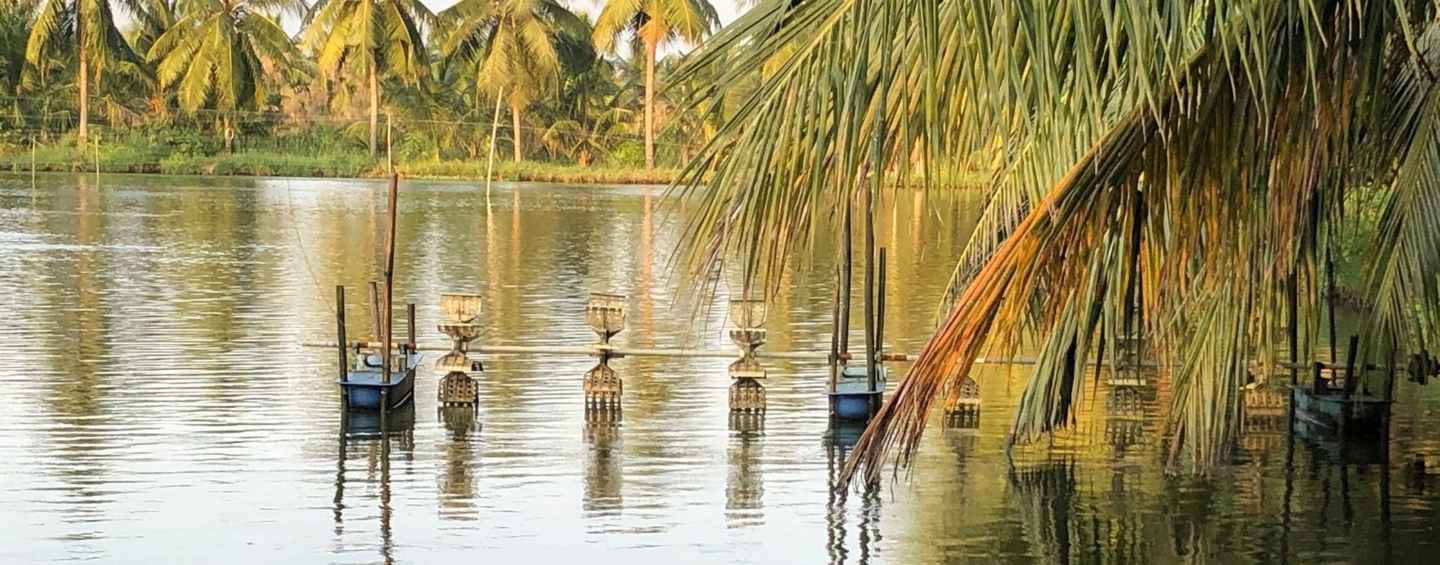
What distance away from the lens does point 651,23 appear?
4250 centimetres

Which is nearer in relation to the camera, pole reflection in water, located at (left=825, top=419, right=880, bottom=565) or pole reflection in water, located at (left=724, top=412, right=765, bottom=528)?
pole reflection in water, located at (left=825, top=419, right=880, bottom=565)

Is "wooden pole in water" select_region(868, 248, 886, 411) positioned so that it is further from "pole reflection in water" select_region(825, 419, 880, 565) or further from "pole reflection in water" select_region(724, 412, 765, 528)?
"pole reflection in water" select_region(724, 412, 765, 528)

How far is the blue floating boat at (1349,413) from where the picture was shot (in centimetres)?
1072

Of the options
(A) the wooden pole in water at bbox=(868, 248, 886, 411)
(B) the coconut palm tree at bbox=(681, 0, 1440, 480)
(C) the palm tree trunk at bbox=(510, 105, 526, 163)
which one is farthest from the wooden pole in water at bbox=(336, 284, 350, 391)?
(C) the palm tree trunk at bbox=(510, 105, 526, 163)

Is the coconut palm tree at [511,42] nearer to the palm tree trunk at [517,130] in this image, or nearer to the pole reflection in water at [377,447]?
the palm tree trunk at [517,130]

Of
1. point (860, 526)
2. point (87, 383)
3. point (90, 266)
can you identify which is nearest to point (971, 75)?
point (860, 526)

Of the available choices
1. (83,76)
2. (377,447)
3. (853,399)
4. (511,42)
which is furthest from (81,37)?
(853,399)

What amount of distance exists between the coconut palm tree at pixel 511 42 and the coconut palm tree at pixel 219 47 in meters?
4.50

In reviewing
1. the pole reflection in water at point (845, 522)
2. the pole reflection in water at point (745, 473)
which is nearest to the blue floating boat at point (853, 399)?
the pole reflection in water at point (745, 473)

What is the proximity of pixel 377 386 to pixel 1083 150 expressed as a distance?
8852mm

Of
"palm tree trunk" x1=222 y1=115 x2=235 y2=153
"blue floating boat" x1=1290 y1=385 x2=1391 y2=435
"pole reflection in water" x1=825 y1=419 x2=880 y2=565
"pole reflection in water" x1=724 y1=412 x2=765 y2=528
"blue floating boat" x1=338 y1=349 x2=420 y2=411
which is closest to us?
"pole reflection in water" x1=825 y1=419 x2=880 y2=565

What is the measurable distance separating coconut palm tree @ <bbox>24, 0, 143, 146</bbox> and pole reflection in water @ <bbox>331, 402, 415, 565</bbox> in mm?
36654

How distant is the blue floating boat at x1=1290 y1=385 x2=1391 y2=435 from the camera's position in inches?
422

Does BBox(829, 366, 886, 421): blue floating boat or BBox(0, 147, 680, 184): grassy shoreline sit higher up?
BBox(0, 147, 680, 184): grassy shoreline
